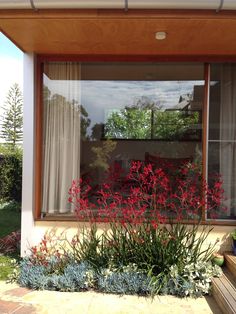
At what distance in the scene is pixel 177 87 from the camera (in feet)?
21.9

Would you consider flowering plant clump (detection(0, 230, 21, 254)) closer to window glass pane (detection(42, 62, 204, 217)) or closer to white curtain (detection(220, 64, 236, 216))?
window glass pane (detection(42, 62, 204, 217))

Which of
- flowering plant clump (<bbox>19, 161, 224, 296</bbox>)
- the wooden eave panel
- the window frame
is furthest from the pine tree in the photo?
flowering plant clump (<bbox>19, 161, 224, 296</bbox>)

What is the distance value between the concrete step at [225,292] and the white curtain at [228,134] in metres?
1.09

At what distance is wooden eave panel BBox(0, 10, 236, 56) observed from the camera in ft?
11.3

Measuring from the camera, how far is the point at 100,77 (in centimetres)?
575

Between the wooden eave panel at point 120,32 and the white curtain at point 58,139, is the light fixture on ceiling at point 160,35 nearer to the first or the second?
the wooden eave panel at point 120,32

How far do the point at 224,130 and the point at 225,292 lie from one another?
212cm

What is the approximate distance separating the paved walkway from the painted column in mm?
963

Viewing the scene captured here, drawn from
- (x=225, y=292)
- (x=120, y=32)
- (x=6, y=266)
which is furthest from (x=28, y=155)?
(x=225, y=292)

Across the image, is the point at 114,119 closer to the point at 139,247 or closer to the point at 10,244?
the point at 10,244

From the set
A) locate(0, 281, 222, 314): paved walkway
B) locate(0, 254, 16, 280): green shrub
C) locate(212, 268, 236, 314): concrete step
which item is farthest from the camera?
locate(0, 254, 16, 280): green shrub

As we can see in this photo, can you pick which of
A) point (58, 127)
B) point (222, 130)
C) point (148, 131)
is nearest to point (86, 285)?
point (58, 127)

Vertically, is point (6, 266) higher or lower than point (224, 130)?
lower

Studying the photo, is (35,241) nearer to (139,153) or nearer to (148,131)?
(139,153)
